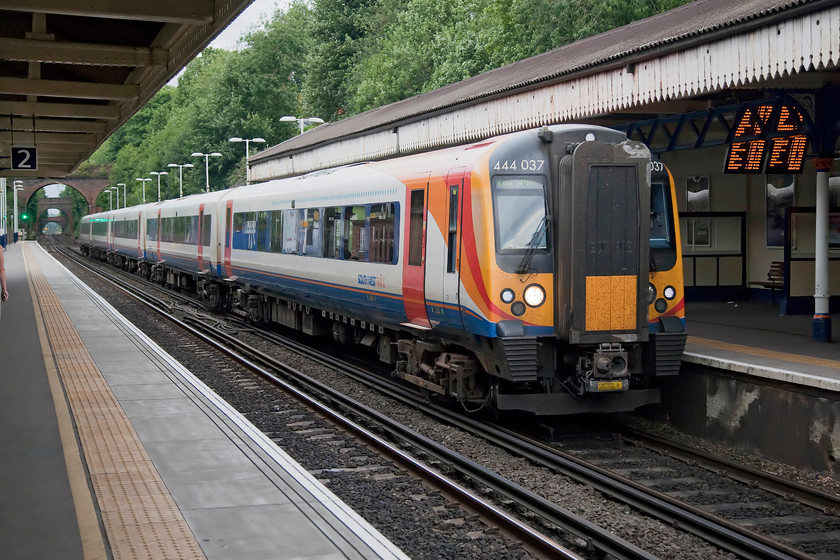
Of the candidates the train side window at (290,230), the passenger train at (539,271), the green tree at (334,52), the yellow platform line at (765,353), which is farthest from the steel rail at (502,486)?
the green tree at (334,52)

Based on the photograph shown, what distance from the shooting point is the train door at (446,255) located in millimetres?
10586

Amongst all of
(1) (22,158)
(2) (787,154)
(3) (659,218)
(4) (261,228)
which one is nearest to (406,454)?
(3) (659,218)

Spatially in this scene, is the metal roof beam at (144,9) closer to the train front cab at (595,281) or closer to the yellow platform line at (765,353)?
the train front cab at (595,281)

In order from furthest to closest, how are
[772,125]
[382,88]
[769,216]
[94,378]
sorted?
1. [382,88]
2. [769,216]
3. [772,125]
4. [94,378]

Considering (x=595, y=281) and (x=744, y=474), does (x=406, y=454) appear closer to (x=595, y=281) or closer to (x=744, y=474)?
(x=595, y=281)

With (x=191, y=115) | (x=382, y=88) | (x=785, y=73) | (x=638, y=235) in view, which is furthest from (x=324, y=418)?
(x=191, y=115)

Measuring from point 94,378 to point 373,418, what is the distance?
404cm

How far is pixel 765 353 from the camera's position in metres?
11.4

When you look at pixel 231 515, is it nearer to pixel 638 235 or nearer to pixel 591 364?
pixel 591 364

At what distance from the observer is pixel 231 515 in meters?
6.75

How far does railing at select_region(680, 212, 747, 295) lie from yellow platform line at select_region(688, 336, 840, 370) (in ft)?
19.5

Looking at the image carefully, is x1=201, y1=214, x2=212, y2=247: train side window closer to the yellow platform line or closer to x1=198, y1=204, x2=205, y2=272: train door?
x1=198, y1=204, x2=205, y2=272: train door

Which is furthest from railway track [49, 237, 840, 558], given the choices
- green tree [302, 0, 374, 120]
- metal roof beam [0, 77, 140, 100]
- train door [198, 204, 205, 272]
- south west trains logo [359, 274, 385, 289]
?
green tree [302, 0, 374, 120]

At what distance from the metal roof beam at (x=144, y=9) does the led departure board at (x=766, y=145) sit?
7.57 meters
